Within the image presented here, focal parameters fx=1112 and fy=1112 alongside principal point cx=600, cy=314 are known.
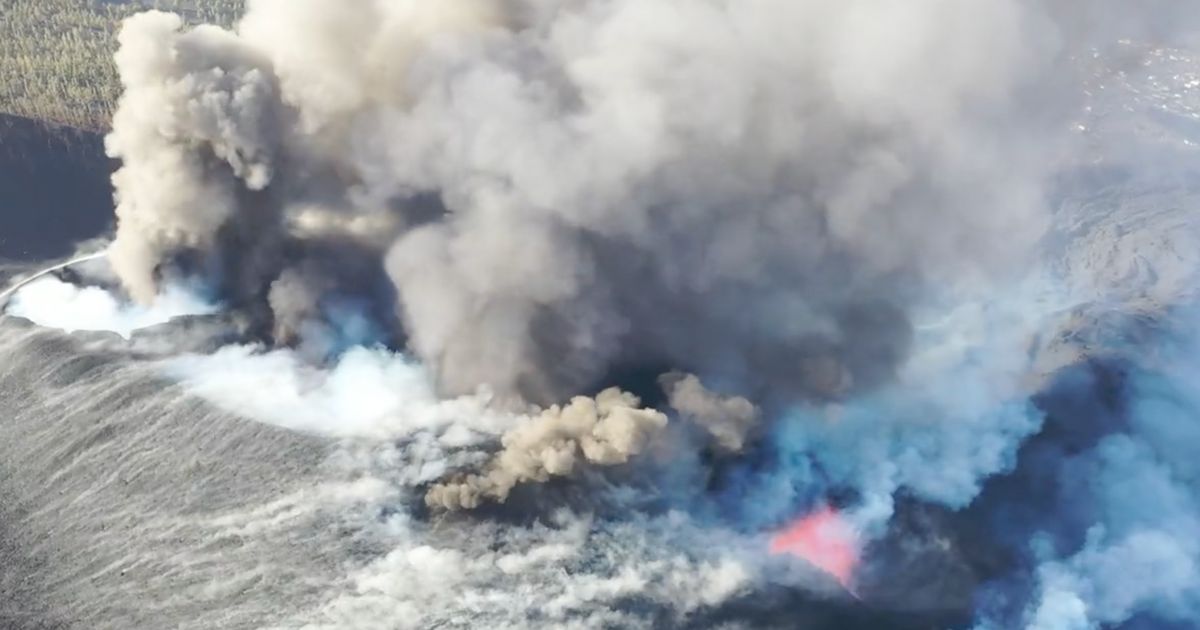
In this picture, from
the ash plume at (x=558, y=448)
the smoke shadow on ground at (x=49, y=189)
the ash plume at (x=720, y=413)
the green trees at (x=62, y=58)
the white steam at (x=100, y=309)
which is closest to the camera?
the ash plume at (x=558, y=448)

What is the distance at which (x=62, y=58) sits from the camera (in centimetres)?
10794

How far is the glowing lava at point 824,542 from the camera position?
45.1 m

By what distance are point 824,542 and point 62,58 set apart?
93642mm

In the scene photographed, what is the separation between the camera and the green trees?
314ft

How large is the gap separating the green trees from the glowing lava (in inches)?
2905

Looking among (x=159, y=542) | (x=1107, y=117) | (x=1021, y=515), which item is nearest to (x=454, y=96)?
(x=159, y=542)

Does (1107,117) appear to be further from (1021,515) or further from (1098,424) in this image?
(1021,515)

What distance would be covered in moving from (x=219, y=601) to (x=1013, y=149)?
187ft

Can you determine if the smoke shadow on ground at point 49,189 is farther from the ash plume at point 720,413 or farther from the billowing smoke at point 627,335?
the ash plume at point 720,413

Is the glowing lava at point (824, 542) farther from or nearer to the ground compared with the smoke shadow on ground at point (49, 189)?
nearer to the ground

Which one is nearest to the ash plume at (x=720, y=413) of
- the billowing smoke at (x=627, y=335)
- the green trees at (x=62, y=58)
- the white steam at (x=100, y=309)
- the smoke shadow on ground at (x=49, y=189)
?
the billowing smoke at (x=627, y=335)

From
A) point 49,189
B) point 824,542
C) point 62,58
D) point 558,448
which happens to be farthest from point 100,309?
point 62,58

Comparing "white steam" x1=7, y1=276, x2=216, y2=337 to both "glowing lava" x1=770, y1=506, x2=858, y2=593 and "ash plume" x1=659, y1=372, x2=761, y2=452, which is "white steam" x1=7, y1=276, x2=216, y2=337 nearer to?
"ash plume" x1=659, y1=372, x2=761, y2=452

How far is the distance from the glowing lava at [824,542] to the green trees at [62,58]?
242 feet
